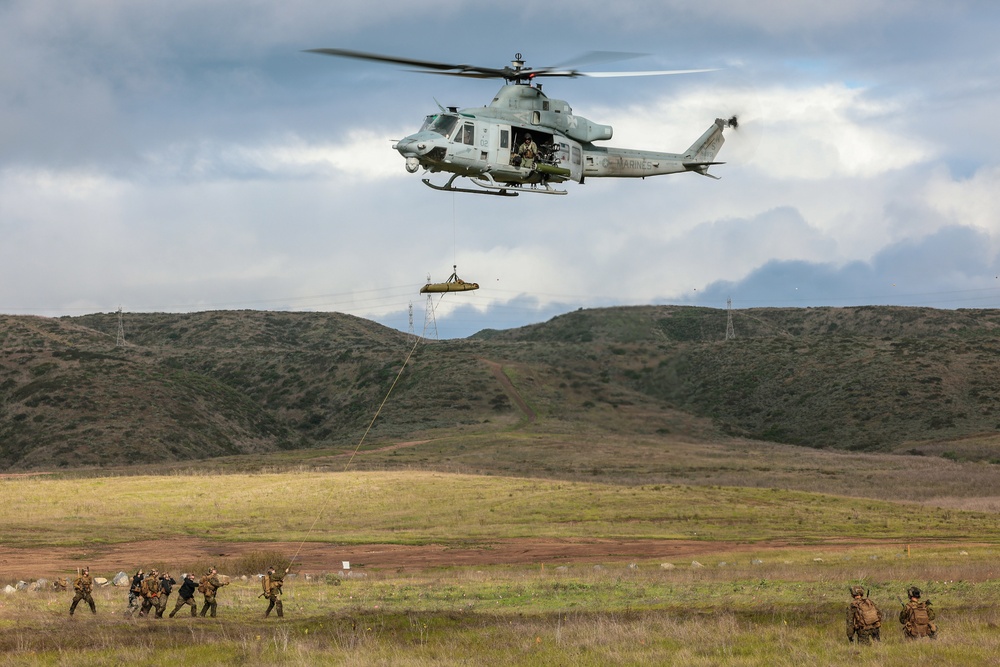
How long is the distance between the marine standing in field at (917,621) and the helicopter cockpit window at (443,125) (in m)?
20.5

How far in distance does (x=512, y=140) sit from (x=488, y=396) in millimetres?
83096

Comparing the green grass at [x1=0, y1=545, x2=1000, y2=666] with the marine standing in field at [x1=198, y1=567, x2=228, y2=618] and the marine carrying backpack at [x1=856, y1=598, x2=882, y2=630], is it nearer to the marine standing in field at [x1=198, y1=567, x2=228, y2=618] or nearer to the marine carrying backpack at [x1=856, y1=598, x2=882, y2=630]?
the marine carrying backpack at [x1=856, y1=598, x2=882, y2=630]

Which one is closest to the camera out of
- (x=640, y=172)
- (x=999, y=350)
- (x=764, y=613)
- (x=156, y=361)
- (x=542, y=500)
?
(x=764, y=613)

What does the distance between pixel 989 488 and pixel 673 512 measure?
903 inches

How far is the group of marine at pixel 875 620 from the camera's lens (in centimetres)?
2150

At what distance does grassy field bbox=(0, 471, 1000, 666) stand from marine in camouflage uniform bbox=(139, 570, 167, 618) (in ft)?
2.73

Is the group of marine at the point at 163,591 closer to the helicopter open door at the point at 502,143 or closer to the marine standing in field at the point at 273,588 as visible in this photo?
the marine standing in field at the point at 273,588

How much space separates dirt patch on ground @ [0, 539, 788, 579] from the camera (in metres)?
38.0

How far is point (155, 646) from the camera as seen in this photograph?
22.7m

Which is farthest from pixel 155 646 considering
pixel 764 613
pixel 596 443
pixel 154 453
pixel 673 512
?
pixel 154 453

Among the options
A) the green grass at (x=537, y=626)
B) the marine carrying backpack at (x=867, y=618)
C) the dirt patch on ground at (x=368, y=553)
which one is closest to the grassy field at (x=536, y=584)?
the green grass at (x=537, y=626)

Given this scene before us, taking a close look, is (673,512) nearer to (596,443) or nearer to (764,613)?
(764,613)

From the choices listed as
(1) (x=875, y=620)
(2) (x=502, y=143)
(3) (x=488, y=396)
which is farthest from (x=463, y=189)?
(3) (x=488, y=396)

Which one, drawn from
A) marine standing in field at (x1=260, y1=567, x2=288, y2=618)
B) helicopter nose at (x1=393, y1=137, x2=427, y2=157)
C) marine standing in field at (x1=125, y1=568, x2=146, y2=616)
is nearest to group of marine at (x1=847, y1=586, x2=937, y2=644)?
marine standing in field at (x1=260, y1=567, x2=288, y2=618)
